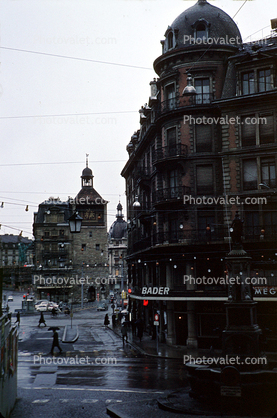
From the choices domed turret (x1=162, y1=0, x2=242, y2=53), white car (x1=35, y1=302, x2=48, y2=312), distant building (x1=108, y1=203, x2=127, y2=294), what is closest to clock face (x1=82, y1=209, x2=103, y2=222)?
white car (x1=35, y1=302, x2=48, y2=312)

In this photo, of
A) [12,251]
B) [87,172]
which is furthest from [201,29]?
[87,172]

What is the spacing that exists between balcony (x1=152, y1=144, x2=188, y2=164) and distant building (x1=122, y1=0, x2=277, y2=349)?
0.07 metres

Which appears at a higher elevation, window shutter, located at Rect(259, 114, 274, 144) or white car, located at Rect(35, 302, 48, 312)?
window shutter, located at Rect(259, 114, 274, 144)

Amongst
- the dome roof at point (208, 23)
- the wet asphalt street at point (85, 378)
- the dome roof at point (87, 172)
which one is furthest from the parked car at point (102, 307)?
the dome roof at point (208, 23)

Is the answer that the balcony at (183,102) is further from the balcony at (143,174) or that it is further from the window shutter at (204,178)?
the balcony at (143,174)

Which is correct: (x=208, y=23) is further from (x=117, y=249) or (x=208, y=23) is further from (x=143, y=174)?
(x=117, y=249)

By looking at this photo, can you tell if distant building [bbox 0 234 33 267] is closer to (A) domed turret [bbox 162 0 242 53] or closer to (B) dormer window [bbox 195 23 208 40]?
(A) domed turret [bbox 162 0 242 53]

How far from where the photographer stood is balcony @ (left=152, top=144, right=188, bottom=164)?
33.7m

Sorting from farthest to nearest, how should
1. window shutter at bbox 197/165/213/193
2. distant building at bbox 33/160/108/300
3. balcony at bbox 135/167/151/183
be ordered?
1. distant building at bbox 33/160/108/300
2. balcony at bbox 135/167/151/183
3. window shutter at bbox 197/165/213/193

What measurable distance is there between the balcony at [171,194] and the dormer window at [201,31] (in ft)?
35.4

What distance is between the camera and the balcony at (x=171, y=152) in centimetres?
3369

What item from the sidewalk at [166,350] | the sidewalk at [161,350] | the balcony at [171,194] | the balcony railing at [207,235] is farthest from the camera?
the balcony at [171,194]

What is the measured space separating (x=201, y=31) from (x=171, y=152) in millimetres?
8827

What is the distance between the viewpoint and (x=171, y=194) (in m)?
34.4
